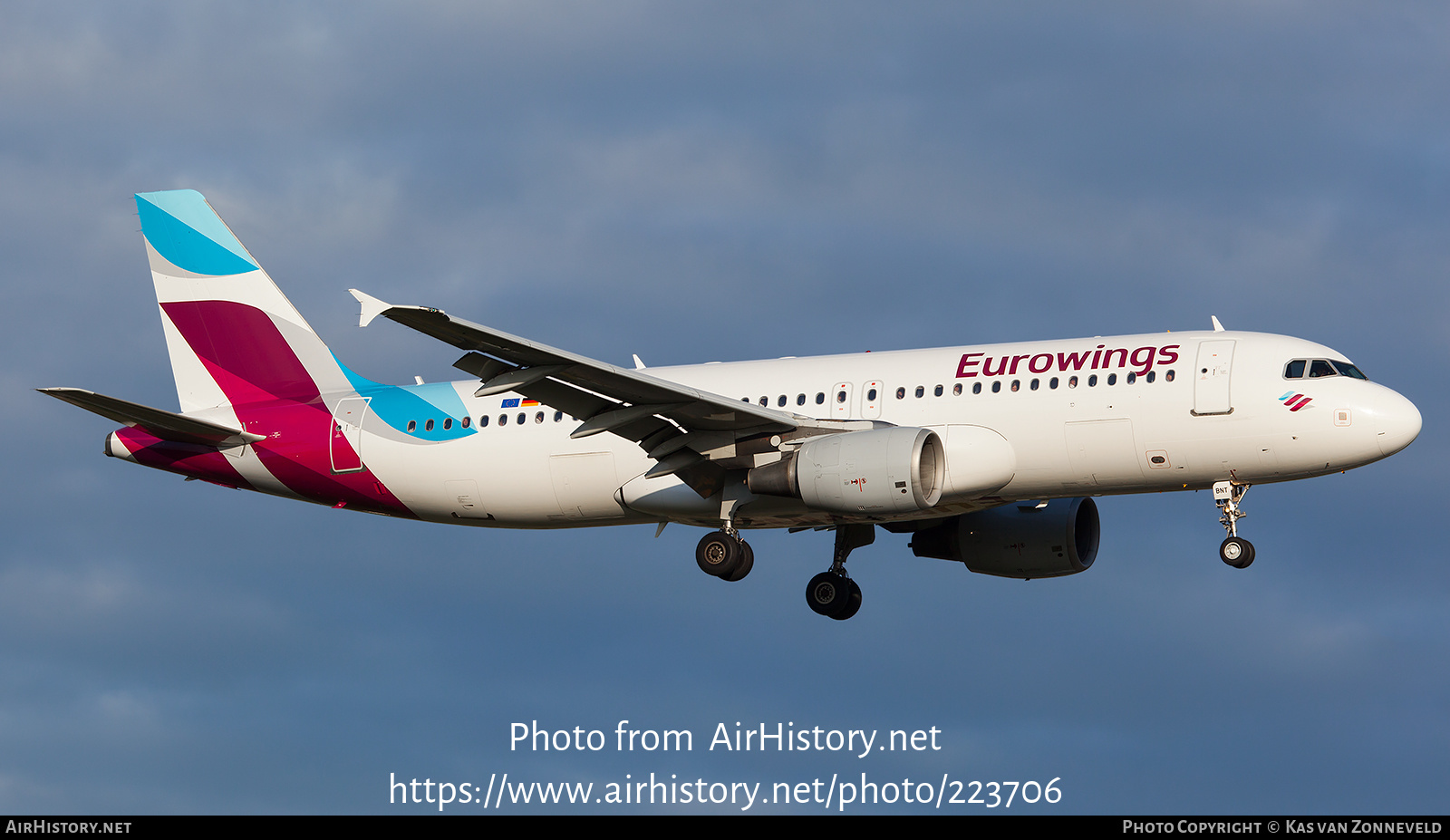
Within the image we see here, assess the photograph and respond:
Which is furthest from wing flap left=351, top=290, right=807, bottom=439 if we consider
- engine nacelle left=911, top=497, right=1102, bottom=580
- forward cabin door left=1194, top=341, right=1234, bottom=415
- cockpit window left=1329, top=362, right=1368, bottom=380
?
cockpit window left=1329, top=362, right=1368, bottom=380

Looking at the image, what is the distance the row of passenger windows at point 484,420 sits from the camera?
3791 centimetres

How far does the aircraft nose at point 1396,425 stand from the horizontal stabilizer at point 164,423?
24.5m

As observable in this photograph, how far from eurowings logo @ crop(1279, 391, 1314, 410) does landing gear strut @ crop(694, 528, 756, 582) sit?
37.4 ft

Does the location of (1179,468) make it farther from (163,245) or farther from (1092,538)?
(163,245)

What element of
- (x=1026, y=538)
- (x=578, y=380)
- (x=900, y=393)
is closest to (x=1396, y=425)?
(x=900, y=393)

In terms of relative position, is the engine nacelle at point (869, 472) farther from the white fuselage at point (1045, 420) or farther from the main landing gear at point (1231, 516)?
the main landing gear at point (1231, 516)

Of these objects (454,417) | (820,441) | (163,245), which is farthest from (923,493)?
(163,245)

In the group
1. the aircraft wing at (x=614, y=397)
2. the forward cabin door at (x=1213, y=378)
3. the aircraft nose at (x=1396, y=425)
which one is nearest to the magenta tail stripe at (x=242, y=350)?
the aircraft wing at (x=614, y=397)

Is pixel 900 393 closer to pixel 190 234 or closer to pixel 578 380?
pixel 578 380

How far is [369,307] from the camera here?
1085 inches

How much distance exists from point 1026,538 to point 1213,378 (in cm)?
831

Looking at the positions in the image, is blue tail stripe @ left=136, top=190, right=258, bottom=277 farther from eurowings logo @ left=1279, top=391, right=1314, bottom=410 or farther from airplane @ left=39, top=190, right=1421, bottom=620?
eurowings logo @ left=1279, top=391, right=1314, bottom=410

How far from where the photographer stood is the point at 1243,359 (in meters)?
33.2

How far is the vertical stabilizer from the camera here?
133 feet
